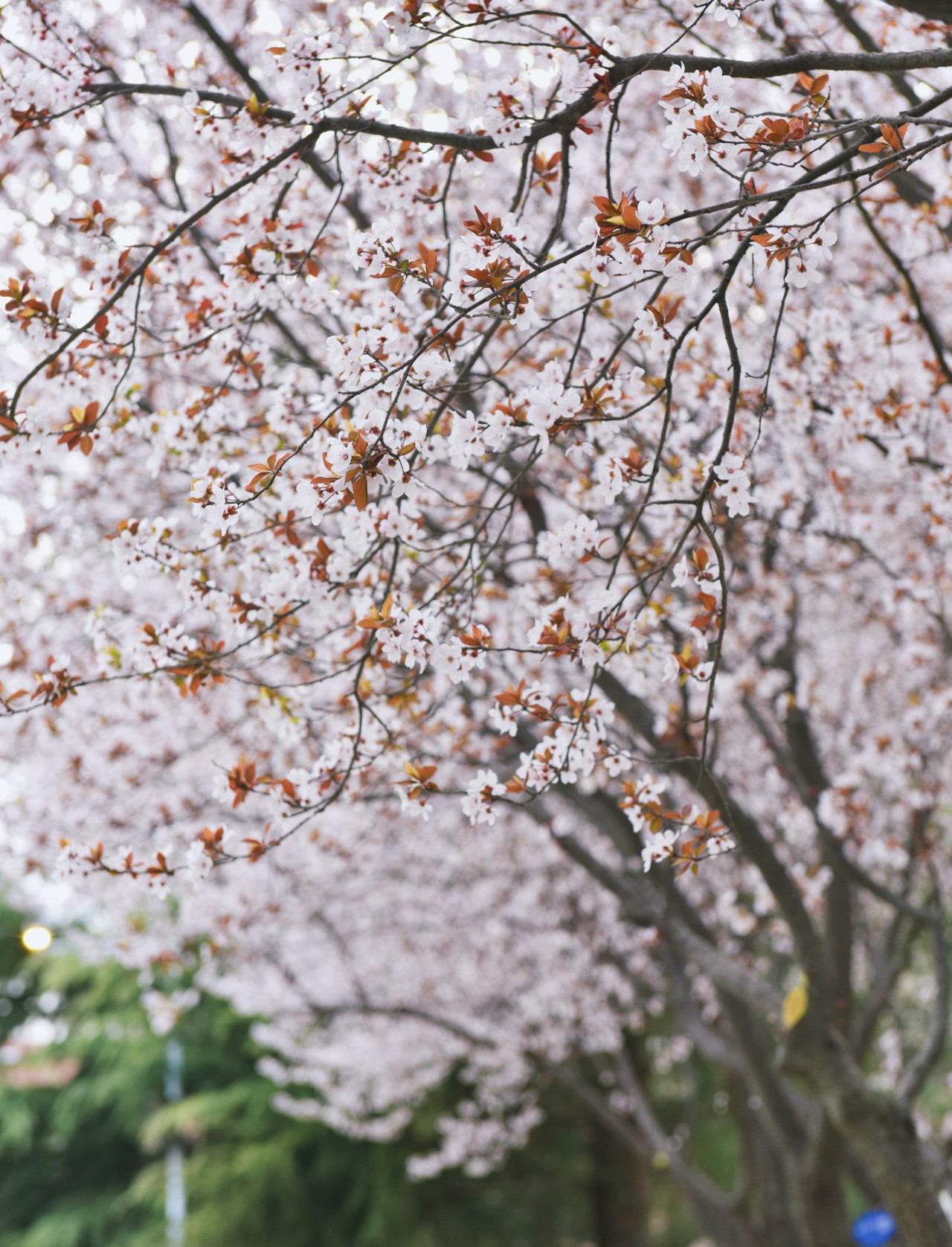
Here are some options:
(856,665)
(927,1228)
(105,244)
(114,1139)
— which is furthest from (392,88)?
(114,1139)

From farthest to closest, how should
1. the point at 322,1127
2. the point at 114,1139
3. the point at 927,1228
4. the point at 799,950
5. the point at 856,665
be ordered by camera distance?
the point at 114,1139 → the point at 322,1127 → the point at 856,665 → the point at 799,950 → the point at 927,1228

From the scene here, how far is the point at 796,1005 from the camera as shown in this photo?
13.7 ft

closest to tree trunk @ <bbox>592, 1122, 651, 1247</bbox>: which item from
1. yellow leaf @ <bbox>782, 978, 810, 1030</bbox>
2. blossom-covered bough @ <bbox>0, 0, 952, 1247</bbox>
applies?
blossom-covered bough @ <bbox>0, 0, 952, 1247</bbox>

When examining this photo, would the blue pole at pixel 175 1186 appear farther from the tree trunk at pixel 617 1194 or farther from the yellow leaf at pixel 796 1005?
the yellow leaf at pixel 796 1005

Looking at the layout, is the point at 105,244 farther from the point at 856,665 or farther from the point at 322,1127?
the point at 322,1127

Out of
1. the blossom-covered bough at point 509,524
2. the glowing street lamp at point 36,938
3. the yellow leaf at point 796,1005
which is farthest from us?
the glowing street lamp at point 36,938

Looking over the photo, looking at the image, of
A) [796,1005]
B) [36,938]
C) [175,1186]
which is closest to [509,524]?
[796,1005]

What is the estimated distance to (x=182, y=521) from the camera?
559 cm

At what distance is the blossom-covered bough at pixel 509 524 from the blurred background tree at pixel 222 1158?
105 inches

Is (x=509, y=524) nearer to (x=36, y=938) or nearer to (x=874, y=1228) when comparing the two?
(x=874, y=1228)

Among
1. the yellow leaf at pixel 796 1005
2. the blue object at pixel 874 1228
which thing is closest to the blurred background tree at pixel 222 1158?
the blue object at pixel 874 1228

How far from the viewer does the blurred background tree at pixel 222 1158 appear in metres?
10.9

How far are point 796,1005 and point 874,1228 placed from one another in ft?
6.81

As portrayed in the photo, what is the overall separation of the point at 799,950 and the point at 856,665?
148 inches
